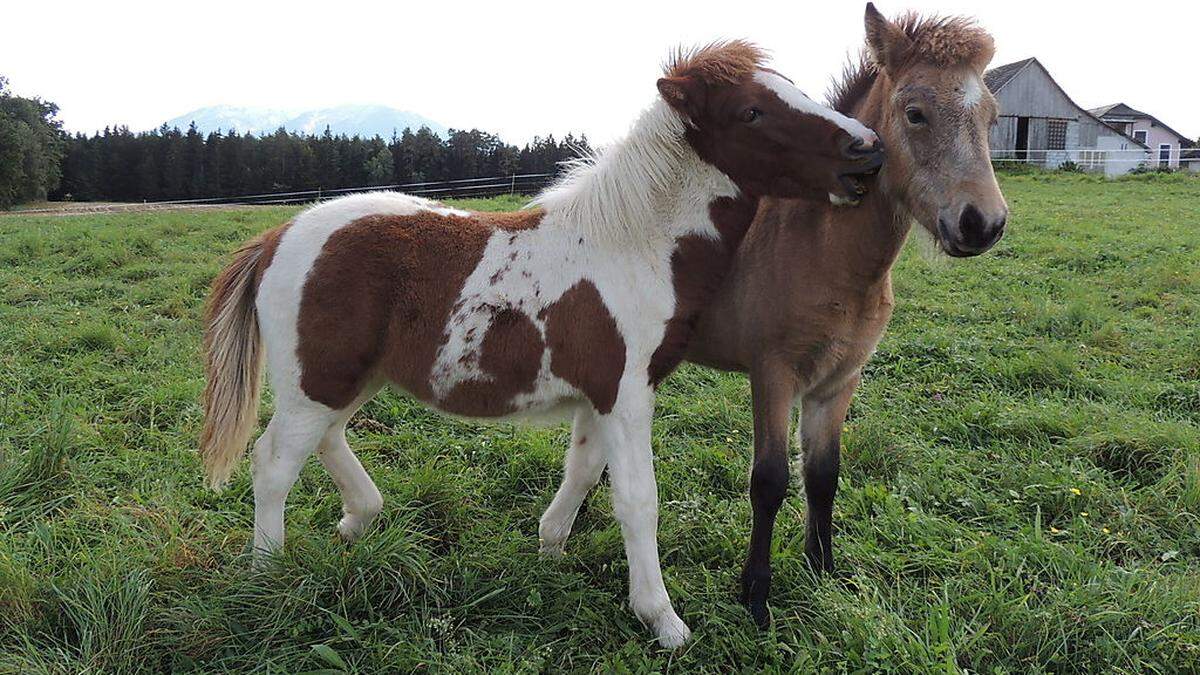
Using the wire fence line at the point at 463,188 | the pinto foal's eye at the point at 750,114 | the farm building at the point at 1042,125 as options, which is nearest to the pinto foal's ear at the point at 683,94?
the pinto foal's eye at the point at 750,114

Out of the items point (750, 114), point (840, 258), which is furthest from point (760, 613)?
point (750, 114)

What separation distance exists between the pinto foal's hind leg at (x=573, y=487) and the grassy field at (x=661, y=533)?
12cm

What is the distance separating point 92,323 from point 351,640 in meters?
4.73

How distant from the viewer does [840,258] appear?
2596 mm

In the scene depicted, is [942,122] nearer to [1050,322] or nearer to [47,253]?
[1050,322]

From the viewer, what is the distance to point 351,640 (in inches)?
91.8

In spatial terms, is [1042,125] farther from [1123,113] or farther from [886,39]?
[886,39]

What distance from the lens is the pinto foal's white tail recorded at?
2.75m

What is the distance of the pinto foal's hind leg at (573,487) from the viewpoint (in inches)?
115

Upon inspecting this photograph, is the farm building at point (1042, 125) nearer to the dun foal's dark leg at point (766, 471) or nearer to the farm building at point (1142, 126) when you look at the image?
the farm building at point (1142, 126)

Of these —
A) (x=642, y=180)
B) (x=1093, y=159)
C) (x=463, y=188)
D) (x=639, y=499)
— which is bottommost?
(x=639, y=499)

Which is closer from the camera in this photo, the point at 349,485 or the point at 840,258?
the point at 840,258

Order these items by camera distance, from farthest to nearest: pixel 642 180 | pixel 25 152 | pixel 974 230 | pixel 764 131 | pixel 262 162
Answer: pixel 262 162, pixel 25 152, pixel 642 180, pixel 764 131, pixel 974 230

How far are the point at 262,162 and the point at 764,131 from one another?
35638mm
